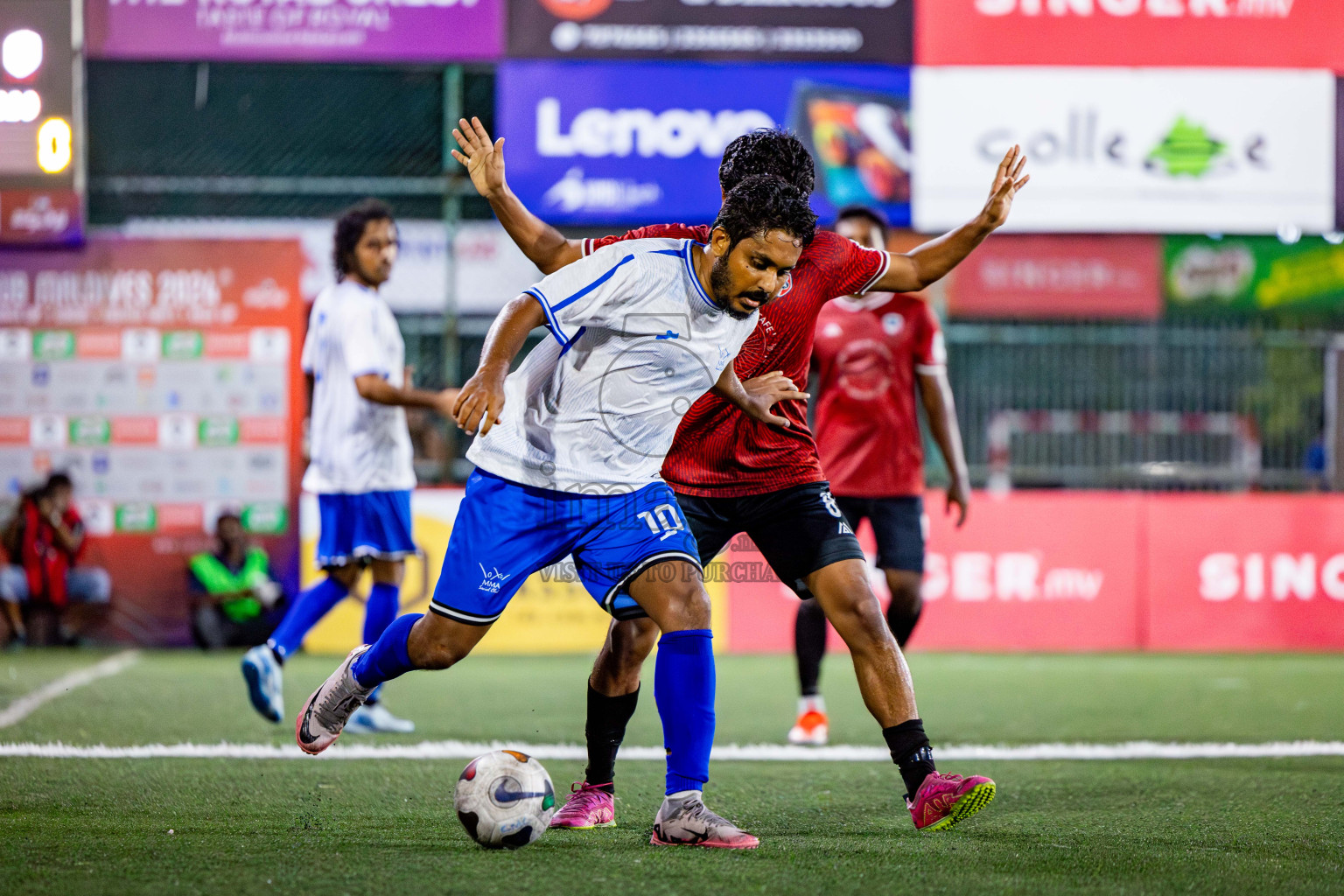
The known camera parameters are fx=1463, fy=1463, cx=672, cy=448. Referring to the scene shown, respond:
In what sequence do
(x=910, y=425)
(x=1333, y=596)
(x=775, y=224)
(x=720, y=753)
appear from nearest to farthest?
1. (x=775, y=224)
2. (x=720, y=753)
3. (x=910, y=425)
4. (x=1333, y=596)

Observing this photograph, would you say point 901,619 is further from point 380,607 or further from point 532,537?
point 532,537

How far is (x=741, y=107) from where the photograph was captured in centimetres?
1081

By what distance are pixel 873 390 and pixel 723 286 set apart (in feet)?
9.30

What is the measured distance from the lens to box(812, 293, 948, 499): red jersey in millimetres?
6480

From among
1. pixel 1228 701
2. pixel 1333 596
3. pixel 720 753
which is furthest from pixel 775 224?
pixel 1333 596

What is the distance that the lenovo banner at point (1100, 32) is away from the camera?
1107 centimetres

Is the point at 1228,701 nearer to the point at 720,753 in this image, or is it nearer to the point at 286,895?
the point at 720,753

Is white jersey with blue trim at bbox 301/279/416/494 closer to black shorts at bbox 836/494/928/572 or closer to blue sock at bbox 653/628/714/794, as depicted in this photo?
black shorts at bbox 836/494/928/572

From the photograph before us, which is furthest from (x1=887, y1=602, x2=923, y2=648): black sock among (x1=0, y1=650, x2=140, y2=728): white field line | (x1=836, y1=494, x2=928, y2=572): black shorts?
(x1=0, y1=650, x2=140, y2=728): white field line

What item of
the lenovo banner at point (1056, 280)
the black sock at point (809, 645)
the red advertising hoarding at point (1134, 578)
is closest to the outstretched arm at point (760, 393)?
the black sock at point (809, 645)

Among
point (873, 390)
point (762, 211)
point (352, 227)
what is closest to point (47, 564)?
point (352, 227)

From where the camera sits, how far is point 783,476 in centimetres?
448

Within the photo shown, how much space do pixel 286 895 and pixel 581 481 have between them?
1.30m

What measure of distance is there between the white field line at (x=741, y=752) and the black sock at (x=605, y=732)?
1289 millimetres
